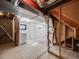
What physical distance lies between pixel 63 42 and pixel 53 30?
0.89 m

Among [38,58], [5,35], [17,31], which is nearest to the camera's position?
[38,58]

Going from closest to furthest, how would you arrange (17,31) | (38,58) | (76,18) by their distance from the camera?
(38,58)
(76,18)
(17,31)

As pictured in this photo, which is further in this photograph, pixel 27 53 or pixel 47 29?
pixel 47 29

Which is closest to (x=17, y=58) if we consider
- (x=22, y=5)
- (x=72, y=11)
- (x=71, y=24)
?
(x=22, y=5)

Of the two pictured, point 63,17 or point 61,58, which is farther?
point 63,17

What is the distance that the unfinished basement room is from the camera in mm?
3744

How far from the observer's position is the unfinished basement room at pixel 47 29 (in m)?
3.74

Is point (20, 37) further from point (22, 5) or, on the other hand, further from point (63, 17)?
point (22, 5)

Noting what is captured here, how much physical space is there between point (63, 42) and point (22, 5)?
3732 millimetres

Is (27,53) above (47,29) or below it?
below

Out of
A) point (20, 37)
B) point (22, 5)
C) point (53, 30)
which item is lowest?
point (20, 37)

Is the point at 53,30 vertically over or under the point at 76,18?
under

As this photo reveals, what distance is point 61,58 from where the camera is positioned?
3643 millimetres

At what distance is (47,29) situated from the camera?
489cm
